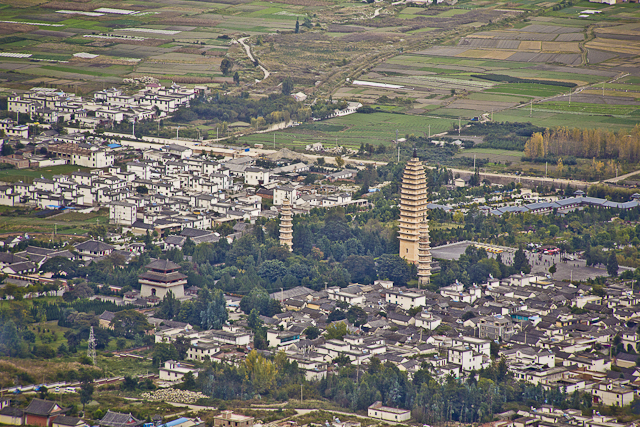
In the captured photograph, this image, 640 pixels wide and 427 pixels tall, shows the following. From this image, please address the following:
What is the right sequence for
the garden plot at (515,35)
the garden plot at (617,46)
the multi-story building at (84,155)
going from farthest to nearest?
the garden plot at (515,35)
the garden plot at (617,46)
the multi-story building at (84,155)

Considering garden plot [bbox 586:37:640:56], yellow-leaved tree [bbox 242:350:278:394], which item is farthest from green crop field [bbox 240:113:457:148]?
yellow-leaved tree [bbox 242:350:278:394]

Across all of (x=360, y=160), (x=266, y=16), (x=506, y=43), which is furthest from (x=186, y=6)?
(x=360, y=160)

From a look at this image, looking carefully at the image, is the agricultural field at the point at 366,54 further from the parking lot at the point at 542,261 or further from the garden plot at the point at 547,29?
the parking lot at the point at 542,261

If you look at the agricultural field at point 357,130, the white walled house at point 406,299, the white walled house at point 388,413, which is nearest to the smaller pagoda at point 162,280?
the white walled house at point 406,299

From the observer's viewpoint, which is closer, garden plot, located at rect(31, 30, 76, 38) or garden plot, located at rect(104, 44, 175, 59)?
garden plot, located at rect(104, 44, 175, 59)

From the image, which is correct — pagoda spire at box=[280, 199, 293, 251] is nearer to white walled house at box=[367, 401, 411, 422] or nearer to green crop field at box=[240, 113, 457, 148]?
white walled house at box=[367, 401, 411, 422]

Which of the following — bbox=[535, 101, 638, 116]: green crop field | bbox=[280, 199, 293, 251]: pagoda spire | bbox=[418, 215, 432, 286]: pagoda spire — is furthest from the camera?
bbox=[535, 101, 638, 116]: green crop field

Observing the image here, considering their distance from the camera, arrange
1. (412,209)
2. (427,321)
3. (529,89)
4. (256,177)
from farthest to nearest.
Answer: (529,89)
(256,177)
(412,209)
(427,321)

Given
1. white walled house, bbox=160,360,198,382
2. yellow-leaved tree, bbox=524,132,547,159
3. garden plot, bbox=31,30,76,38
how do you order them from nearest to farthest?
1. white walled house, bbox=160,360,198,382
2. yellow-leaved tree, bbox=524,132,547,159
3. garden plot, bbox=31,30,76,38

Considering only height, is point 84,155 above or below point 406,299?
above

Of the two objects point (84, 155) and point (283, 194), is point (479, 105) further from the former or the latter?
point (84, 155)

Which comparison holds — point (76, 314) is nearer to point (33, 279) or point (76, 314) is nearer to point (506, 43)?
point (33, 279)

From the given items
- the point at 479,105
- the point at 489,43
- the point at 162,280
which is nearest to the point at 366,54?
the point at 489,43

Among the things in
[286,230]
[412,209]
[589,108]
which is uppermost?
[412,209]
